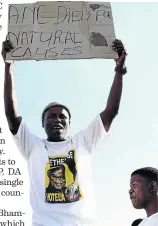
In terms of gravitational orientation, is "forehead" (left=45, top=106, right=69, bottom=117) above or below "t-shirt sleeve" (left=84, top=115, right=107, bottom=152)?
above

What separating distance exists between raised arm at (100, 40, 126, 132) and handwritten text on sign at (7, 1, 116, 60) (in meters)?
0.07

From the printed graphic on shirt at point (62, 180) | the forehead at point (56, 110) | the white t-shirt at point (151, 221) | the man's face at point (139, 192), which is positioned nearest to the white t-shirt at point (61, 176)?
the printed graphic on shirt at point (62, 180)

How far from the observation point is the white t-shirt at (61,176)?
3.40 metres

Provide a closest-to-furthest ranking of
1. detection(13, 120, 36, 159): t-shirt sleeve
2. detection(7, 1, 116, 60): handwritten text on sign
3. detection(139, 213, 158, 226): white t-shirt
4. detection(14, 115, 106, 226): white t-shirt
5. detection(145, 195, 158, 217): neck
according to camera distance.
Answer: detection(139, 213, 158, 226): white t-shirt
detection(145, 195, 158, 217): neck
detection(14, 115, 106, 226): white t-shirt
detection(13, 120, 36, 159): t-shirt sleeve
detection(7, 1, 116, 60): handwritten text on sign

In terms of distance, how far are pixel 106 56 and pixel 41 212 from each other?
1112mm

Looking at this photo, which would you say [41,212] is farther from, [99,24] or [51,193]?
[99,24]

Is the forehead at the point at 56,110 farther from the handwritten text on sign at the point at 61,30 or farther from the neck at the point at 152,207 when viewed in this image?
the neck at the point at 152,207

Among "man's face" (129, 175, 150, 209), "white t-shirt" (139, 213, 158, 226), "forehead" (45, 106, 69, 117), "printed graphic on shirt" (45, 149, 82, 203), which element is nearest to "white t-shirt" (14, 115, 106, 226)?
"printed graphic on shirt" (45, 149, 82, 203)

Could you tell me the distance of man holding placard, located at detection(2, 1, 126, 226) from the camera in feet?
11.2

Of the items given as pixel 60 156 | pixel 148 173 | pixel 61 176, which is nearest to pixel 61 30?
pixel 60 156

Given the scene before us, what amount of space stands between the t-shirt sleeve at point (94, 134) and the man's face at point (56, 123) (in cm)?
15

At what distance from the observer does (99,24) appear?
13.2ft

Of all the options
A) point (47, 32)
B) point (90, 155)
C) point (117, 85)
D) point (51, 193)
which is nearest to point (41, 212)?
point (51, 193)

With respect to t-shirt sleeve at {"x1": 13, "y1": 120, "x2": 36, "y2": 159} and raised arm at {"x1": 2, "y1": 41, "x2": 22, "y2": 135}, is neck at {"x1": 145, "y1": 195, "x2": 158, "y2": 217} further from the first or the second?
raised arm at {"x1": 2, "y1": 41, "x2": 22, "y2": 135}
